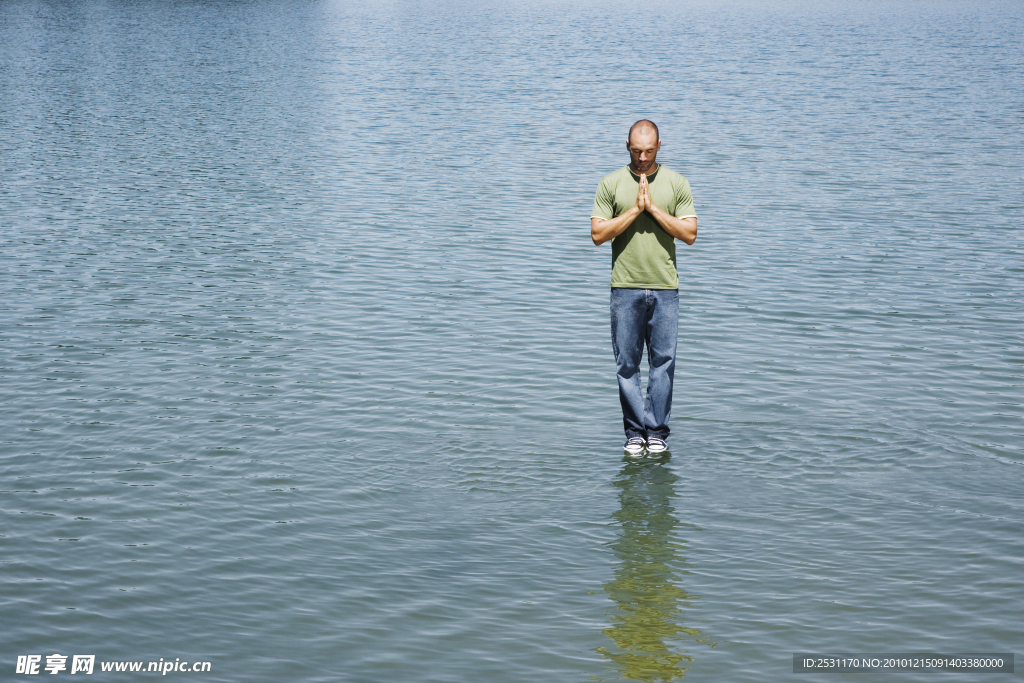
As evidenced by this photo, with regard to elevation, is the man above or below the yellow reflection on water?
above

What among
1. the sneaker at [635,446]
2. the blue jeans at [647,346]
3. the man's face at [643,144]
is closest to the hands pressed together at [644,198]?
the man's face at [643,144]

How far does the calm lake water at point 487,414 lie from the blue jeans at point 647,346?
1.20 ft

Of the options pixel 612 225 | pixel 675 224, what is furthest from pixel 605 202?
pixel 675 224

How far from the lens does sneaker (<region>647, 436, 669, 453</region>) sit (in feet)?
31.4

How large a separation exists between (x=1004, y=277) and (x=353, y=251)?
29.6ft

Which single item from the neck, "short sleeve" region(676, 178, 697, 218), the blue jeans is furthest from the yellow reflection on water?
the neck

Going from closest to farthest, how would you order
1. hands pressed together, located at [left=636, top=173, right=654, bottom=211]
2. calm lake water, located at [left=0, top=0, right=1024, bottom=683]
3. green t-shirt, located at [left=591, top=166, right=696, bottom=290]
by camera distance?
calm lake water, located at [left=0, top=0, right=1024, bottom=683]
hands pressed together, located at [left=636, top=173, right=654, bottom=211]
green t-shirt, located at [left=591, top=166, right=696, bottom=290]

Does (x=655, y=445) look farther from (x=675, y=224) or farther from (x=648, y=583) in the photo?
(x=648, y=583)

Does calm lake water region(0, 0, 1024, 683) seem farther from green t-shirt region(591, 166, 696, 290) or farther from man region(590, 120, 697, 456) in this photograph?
green t-shirt region(591, 166, 696, 290)

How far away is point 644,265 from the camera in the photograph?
903cm

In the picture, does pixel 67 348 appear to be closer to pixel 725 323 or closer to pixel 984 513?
pixel 725 323

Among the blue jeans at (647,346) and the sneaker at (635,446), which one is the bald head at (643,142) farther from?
the sneaker at (635,446)

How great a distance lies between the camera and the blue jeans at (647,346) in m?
9.12

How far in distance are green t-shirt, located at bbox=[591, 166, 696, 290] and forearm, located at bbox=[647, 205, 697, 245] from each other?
2.8 inches
